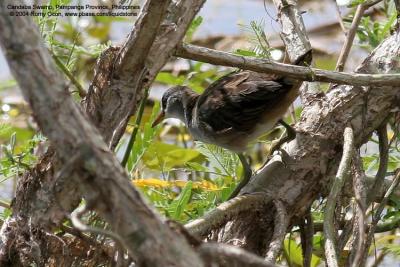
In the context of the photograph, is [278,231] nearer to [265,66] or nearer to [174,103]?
[265,66]

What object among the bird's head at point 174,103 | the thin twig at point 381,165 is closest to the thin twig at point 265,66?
the thin twig at point 381,165

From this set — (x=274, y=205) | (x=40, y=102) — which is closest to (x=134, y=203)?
(x=40, y=102)

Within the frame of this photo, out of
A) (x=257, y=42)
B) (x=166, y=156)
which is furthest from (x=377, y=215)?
(x=166, y=156)

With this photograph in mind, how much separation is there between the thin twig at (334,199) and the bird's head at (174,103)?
81.0 inches

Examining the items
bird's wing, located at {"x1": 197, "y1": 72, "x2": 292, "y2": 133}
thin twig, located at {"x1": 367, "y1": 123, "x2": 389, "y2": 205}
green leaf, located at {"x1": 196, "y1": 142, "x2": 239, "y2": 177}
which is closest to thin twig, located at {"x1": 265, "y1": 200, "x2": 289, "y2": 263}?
thin twig, located at {"x1": 367, "y1": 123, "x2": 389, "y2": 205}

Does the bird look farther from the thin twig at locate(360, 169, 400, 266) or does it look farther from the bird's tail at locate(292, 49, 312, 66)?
the thin twig at locate(360, 169, 400, 266)

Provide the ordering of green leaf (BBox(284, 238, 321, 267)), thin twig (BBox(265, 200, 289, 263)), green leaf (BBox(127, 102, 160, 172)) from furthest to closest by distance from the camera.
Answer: green leaf (BBox(284, 238, 321, 267))
green leaf (BBox(127, 102, 160, 172))
thin twig (BBox(265, 200, 289, 263))

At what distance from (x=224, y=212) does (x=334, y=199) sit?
429mm

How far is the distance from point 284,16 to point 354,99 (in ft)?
2.26

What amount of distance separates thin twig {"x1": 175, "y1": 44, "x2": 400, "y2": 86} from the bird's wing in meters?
1.17

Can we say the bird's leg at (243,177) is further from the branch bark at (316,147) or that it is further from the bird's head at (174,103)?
the bird's head at (174,103)

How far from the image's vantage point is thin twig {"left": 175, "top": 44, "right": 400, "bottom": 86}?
10.2ft

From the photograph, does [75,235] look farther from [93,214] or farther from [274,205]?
[274,205]

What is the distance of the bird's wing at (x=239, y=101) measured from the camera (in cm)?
439
